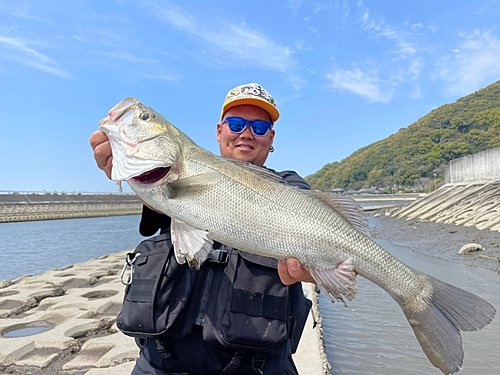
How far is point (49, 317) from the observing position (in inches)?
224

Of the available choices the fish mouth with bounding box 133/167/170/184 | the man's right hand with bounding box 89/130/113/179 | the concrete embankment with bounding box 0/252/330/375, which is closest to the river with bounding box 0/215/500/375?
the concrete embankment with bounding box 0/252/330/375

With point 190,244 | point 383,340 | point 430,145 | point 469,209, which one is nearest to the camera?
point 190,244

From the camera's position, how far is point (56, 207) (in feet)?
141

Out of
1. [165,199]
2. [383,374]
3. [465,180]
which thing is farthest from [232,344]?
[465,180]

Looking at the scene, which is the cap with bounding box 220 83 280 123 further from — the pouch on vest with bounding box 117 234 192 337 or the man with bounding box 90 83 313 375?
the pouch on vest with bounding box 117 234 192 337

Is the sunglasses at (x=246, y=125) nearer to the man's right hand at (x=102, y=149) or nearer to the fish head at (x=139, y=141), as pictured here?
the fish head at (x=139, y=141)

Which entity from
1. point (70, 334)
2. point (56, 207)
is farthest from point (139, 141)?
point (56, 207)

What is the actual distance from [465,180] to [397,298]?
34.0 meters

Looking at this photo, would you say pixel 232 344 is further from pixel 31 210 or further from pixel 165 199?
pixel 31 210

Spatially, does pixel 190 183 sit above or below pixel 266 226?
above

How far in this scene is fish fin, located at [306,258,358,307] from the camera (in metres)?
2.03

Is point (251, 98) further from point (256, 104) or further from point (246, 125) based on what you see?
point (246, 125)

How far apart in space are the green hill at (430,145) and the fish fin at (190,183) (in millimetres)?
103174

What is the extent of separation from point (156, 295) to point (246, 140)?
1.40 metres
